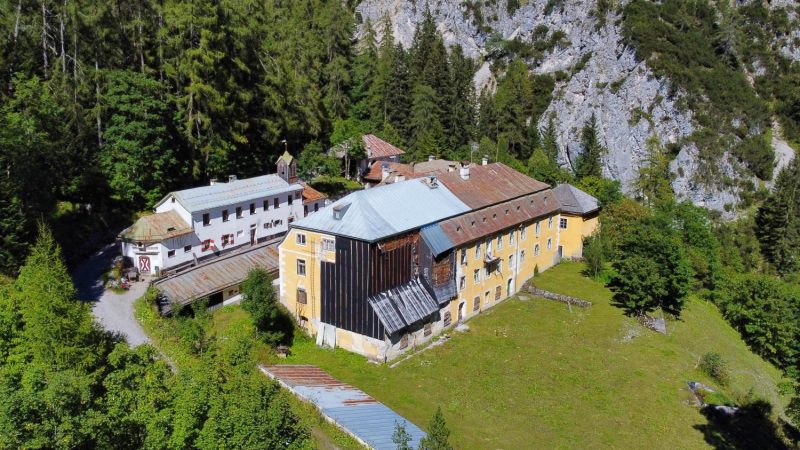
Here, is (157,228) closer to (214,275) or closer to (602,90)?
(214,275)

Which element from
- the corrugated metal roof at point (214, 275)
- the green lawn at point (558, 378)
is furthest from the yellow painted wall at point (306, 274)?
the corrugated metal roof at point (214, 275)

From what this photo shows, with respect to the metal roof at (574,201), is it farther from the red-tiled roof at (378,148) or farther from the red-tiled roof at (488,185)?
the red-tiled roof at (378,148)

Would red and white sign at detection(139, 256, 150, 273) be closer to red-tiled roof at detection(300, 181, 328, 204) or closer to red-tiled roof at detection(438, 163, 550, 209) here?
red-tiled roof at detection(300, 181, 328, 204)

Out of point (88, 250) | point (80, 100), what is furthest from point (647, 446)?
point (80, 100)

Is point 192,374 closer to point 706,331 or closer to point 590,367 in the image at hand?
point 590,367

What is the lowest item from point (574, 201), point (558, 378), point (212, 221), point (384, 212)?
point (558, 378)

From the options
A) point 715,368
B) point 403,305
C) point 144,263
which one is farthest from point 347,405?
point 715,368
